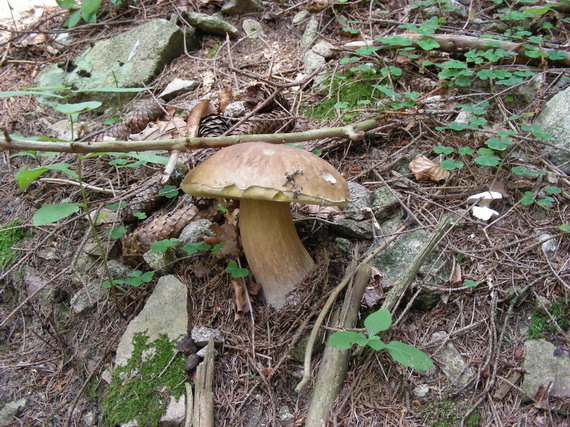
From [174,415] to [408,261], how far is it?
1265mm

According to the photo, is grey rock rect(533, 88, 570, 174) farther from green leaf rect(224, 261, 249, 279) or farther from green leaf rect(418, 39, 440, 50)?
green leaf rect(224, 261, 249, 279)

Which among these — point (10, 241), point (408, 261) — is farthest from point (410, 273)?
point (10, 241)

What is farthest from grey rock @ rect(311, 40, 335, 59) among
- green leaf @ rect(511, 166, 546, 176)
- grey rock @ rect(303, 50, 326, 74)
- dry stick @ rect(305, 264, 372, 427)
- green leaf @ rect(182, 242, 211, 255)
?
dry stick @ rect(305, 264, 372, 427)

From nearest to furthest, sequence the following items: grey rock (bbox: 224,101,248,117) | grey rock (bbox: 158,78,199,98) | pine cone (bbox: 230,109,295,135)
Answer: pine cone (bbox: 230,109,295,135) → grey rock (bbox: 224,101,248,117) → grey rock (bbox: 158,78,199,98)

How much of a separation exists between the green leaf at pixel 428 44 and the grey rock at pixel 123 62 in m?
2.17

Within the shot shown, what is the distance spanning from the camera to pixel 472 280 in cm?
183

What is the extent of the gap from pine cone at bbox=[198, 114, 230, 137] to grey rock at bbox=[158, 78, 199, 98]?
2.58 ft

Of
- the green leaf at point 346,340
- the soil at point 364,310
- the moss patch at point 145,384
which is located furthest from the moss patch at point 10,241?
the green leaf at point 346,340

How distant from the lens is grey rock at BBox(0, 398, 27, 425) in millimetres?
1803

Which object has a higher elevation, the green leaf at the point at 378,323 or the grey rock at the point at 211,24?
the grey rock at the point at 211,24

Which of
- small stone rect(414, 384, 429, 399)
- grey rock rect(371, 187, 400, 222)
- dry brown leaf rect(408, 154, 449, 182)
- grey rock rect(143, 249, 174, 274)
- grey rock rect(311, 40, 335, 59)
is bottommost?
small stone rect(414, 384, 429, 399)

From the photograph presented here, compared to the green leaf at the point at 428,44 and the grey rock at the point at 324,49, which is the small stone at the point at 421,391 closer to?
the green leaf at the point at 428,44

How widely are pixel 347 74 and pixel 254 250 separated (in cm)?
182

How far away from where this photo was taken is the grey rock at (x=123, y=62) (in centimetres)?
341
